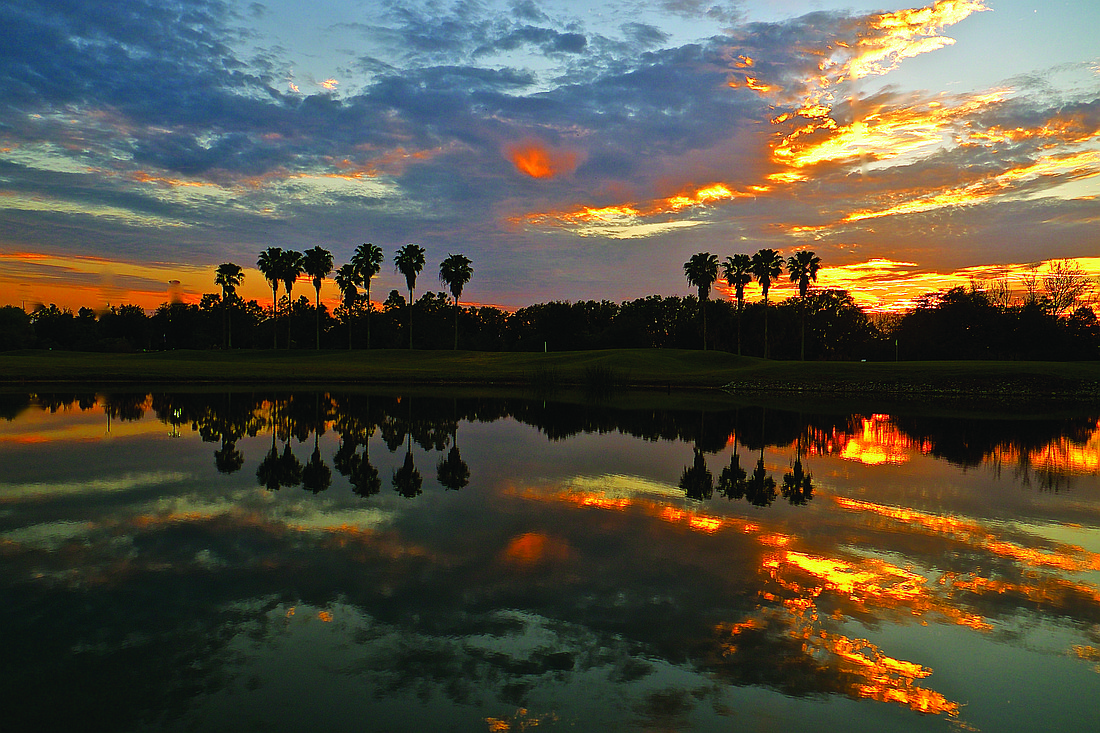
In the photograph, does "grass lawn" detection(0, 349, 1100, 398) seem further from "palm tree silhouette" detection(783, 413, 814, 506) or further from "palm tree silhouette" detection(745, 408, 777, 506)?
"palm tree silhouette" detection(745, 408, 777, 506)

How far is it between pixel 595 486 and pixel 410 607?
7.58m

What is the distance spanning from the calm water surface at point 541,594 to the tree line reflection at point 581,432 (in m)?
0.33

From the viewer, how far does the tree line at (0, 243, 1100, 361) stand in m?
A: 92.6

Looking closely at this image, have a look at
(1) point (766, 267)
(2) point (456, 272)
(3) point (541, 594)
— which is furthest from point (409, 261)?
(3) point (541, 594)

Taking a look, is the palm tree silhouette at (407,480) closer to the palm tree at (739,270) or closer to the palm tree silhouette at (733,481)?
the palm tree silhouette at (733,481)

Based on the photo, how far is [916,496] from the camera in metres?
13.9

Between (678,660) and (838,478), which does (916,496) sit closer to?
(838,478)

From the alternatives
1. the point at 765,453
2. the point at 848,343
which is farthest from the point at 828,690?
the point at 848,343

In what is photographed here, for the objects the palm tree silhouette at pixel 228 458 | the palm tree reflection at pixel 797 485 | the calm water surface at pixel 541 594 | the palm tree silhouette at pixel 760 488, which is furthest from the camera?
→ the palm tree silhouette at pixel 228 458

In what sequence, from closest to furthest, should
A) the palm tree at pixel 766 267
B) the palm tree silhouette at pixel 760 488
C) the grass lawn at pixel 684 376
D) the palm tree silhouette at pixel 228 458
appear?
the palm tree silhouette at pixel 760 488 → the palm tree silhouette at pixel 228 458 → the grass lawn at pixel 684 376 → the palm tree at pixel 766 267

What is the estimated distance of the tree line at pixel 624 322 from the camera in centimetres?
9256

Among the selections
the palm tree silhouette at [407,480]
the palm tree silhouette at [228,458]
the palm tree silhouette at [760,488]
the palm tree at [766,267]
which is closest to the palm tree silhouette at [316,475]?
the palm tree silhouette at [407,480]

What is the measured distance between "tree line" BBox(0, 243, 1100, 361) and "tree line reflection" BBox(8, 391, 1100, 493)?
6254 cm

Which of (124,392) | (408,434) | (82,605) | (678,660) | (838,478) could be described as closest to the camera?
(678,660)
